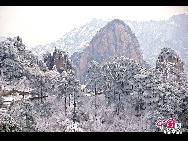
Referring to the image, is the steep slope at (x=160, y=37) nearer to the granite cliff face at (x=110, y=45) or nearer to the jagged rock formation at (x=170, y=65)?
the jagged rock formation at (x=170, y=65)

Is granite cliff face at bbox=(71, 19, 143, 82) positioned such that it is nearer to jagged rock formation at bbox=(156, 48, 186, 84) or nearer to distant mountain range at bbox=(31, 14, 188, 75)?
distant mountain range at bbox=(31, 14, 188, 75)

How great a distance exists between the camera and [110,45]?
1578 inches

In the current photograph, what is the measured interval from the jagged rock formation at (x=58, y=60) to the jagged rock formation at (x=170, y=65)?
781 cm

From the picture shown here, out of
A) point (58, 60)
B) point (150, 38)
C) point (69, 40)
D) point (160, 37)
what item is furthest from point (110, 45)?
point (69, 40)

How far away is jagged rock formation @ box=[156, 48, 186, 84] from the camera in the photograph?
24562 millimetres

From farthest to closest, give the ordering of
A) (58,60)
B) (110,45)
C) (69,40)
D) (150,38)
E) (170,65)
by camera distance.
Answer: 1. (110,45)
2. (150,38)
3. (58,60)
4. (170,65)
5. (69,40)

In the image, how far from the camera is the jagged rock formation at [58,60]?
2875 centimetres

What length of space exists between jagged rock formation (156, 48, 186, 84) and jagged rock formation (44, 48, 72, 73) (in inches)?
307

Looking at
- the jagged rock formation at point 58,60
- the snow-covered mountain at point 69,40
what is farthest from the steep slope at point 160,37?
the jagged rock formation at point 58,60

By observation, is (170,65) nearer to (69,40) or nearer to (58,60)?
(69,40)

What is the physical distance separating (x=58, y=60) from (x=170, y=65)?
30.6 ft

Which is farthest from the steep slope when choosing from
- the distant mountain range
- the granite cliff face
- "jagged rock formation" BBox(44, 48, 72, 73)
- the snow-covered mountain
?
"jagged rock formation" BBox(44, 48, 72, 73)

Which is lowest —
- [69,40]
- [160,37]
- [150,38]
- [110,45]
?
[69,40]

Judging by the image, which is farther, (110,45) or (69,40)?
(110,45)
